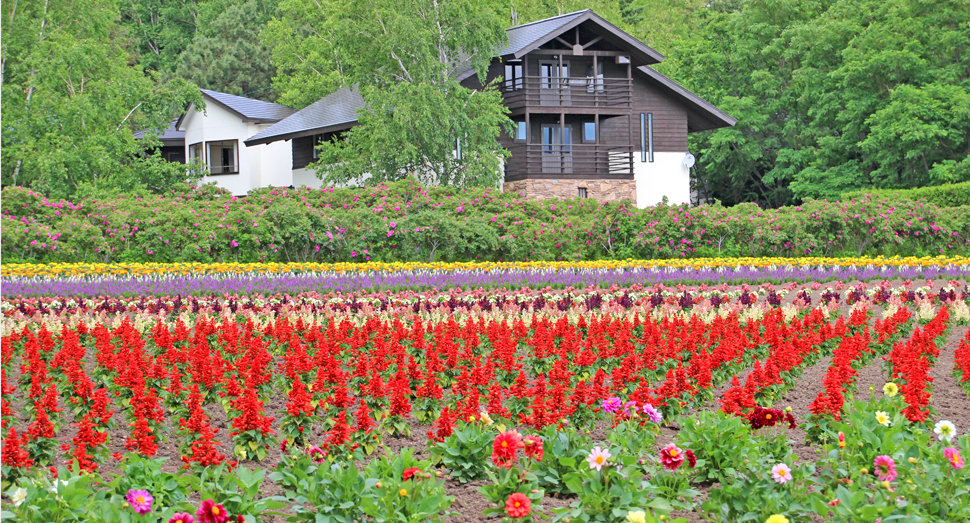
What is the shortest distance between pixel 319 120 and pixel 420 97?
29.6 ft

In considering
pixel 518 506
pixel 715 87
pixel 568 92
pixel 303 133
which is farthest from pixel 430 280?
pixel 715 87

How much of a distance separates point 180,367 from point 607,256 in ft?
45.5

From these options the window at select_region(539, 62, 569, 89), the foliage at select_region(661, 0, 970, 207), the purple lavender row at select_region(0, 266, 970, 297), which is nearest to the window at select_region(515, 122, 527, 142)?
the window at select_region(539, 62, 569, 89)

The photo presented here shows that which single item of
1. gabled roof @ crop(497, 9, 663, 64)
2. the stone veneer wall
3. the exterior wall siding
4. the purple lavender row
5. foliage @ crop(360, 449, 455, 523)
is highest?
gabled roof @ crop(497, 9, 663, 64)

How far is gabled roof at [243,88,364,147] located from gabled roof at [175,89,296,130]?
4.45ft

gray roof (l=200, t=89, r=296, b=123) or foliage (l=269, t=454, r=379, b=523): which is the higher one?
gray roof (l=200, t=89, r=296, b=123)

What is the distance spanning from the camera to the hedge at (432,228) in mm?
17953

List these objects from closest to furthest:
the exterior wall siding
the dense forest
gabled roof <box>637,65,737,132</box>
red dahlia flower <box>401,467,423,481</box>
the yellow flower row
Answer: red dahlia flower <box>401,467,423,481</box> → the yellow flower row → the dense forest → gabled roof <box>637,65,737,132</box> → the exterior wall siding

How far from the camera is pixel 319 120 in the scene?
32.1 meters

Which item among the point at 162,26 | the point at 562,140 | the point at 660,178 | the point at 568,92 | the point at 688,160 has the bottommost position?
the point at 660,178

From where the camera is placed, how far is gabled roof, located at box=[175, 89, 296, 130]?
120 feet

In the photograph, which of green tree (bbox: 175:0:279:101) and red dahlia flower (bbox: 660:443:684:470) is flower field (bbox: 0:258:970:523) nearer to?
red dahlia flower (bbox: 660:443:684:470)

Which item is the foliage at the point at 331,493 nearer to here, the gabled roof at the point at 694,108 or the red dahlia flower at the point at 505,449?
the red dahlia flower at the point at 505,449

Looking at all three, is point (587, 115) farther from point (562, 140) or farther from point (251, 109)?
point (251, 109)
